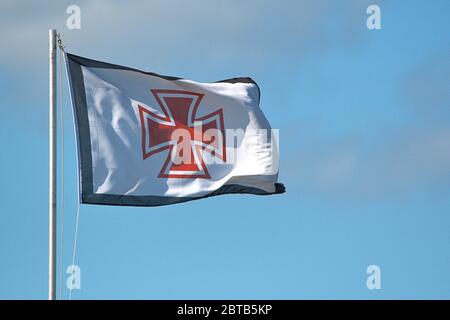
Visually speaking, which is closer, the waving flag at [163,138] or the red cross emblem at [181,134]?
the waving flag at [163,138]

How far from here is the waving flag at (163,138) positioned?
4325 centimetres

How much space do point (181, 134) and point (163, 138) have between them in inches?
24.9

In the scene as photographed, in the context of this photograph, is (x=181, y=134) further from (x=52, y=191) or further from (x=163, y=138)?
(x=52, y=191)

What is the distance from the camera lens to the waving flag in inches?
1703

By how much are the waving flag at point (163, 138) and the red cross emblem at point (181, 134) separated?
0.03 m

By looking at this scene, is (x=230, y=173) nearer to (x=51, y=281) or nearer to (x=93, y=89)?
(x=93, y=89)

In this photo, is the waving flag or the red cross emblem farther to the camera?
the red cross emblem

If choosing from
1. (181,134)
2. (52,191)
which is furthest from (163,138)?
(52,191)

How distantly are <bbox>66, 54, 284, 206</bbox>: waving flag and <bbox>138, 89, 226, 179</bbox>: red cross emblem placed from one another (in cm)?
3

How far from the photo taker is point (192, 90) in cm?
4581
